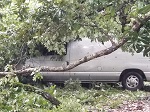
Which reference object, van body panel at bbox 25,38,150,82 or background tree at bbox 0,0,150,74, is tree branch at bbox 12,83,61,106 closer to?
background tree at bbox 0,0,150,74

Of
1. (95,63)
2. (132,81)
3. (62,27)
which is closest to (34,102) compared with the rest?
(62,27)

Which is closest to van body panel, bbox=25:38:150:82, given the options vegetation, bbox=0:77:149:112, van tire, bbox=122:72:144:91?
van tire, bbox=122:72:144:91

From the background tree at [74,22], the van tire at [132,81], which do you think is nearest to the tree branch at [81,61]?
the background tree at [74,22]

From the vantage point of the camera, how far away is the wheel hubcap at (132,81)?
9.70m

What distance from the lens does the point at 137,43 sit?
3201 millimetres

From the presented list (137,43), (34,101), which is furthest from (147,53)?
(34,101)

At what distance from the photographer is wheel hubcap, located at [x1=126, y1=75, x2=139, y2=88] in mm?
9695

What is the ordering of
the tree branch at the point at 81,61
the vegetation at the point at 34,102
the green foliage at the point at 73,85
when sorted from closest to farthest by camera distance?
1. the tree branch at the point at 81,61
2. the vegetation at the point at 34,102
3. the green foliage at the point at 73,85

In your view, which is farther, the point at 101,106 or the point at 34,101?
the point at 101,106

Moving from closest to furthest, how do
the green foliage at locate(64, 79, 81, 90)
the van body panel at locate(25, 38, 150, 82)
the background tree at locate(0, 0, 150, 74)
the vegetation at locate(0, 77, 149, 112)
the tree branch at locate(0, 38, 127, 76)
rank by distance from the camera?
the background tree at locate(0, 0, 150, 74)
the tree branch at locate(0, 38, 127, 76)
the vegetation at locate(0, 77, 149, 112)
the green foliage at locate(64, 79, 81, 90)
the van body panel at locate(25, 38, 150, 82)

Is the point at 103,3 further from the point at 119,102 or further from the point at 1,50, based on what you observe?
the point at 119,102

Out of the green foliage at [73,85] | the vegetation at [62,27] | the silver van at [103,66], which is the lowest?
the green foliage at [73,85]

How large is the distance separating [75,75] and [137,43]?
6.71 m

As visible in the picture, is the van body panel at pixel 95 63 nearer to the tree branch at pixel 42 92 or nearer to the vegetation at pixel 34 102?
the vegetation at pixel 34 102
